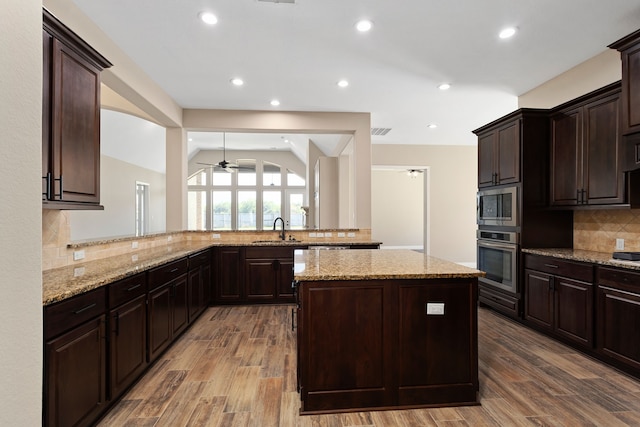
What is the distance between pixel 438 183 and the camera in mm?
7340

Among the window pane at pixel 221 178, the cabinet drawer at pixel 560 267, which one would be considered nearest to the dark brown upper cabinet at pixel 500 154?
the cabinet drawer at pixel 560 267

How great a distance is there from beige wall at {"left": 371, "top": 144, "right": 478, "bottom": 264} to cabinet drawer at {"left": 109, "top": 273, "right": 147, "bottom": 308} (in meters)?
5.75

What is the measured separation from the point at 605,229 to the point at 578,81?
1586 mm

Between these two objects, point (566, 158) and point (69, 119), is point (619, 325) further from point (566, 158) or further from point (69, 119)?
point (69, 119)

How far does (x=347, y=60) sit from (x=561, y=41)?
195cm

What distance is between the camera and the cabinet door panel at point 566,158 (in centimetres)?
324

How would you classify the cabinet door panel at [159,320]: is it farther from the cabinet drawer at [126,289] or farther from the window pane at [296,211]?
the window pane at [296,211]

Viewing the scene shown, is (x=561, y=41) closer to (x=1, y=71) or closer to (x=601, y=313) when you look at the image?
(x=601, y=313)

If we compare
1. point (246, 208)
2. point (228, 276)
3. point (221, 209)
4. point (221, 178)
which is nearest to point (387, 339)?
point (228, 276)

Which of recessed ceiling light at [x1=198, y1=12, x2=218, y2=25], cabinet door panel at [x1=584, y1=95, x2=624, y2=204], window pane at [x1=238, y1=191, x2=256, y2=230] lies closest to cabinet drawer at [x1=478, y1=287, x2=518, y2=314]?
cabinet door panel at [x1=584, y1=95, x2=624, y2=204]

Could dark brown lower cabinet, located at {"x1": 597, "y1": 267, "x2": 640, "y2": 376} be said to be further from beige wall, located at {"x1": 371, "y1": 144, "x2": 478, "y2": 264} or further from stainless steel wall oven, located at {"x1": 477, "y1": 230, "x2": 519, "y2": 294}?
beige wall, located at {"x1": 371, "y1": 144, "x2": 478, "y2": 264}

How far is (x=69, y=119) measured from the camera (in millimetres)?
1973

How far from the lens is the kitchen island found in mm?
2041

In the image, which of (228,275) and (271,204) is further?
(271,204)
